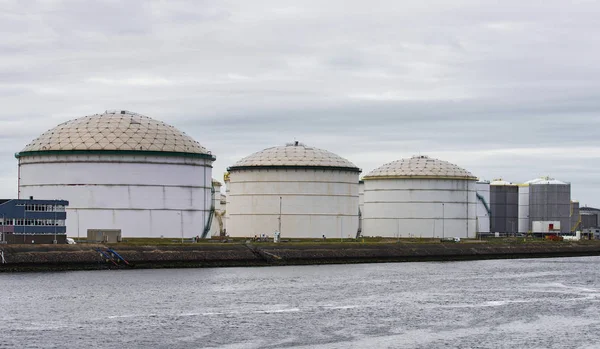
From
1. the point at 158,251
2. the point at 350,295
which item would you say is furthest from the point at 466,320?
the point at 158,251

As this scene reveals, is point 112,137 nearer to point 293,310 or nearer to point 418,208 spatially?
point 293,310

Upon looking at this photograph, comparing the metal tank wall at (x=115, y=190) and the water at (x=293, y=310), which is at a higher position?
the metal tank wall at (x=115, y=190)

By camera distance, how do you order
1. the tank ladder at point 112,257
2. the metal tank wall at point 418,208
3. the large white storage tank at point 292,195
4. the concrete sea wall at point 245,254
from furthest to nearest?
the metal tank wall at point 418,208
the large white storage tank at point 292,195
the tank ladder at point 112,257
the concrete sea wall at point 245,254

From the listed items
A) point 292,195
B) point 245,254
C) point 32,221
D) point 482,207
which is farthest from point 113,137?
point 482,207

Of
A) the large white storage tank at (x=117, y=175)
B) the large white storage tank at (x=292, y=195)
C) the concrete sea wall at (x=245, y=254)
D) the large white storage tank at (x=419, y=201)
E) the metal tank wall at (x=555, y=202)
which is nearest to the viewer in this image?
the concrete sea wall at (x=245, y=254)

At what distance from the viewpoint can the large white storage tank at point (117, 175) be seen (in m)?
119

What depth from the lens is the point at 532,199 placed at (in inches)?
7825

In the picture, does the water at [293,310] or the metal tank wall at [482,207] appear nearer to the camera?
the water at [293,310]

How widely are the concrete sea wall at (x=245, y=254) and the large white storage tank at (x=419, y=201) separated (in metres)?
13.8

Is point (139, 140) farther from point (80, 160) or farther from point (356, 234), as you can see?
point (356, 234)

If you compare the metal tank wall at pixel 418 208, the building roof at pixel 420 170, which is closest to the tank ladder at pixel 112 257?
the metal tank wall at pixel 418 208

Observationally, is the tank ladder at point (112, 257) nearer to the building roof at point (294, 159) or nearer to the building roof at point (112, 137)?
the building roof at point (112, 137)

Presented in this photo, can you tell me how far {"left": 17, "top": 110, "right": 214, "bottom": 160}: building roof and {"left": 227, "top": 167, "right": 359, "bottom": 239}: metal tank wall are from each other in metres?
17.6

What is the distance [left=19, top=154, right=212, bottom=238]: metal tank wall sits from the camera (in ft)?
391
